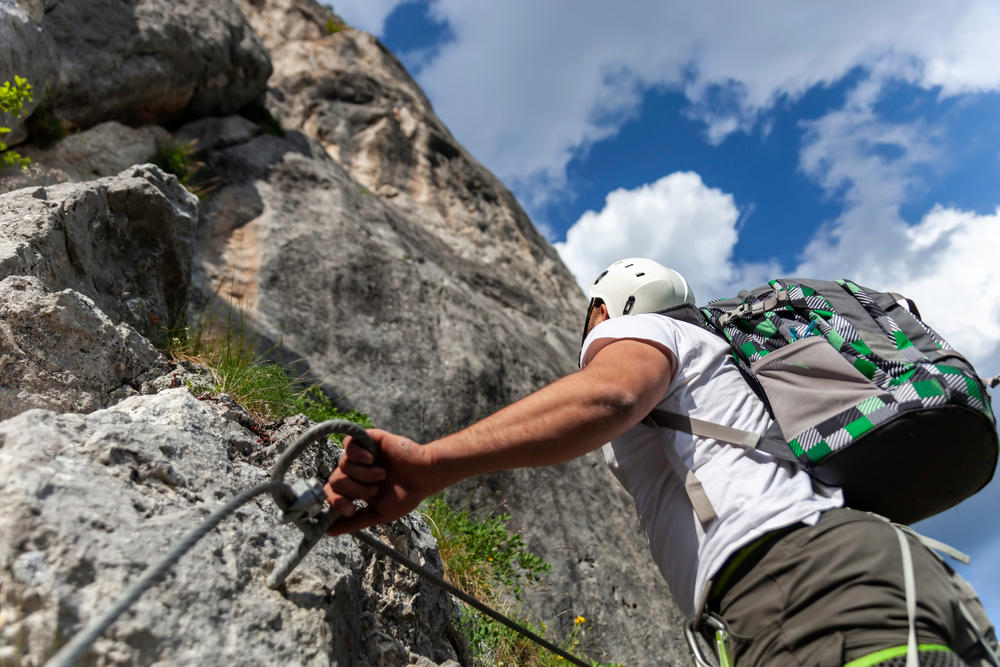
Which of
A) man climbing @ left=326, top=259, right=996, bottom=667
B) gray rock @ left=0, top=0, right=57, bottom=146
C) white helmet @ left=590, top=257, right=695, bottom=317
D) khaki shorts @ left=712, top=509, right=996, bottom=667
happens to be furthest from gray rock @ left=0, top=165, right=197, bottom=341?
khaki shorts @ left=712, top=509, right=996, bottom=667

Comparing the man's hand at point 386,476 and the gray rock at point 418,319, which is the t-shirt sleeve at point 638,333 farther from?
the gray rock at point 418,319

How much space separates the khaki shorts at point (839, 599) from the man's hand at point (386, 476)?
964 mm

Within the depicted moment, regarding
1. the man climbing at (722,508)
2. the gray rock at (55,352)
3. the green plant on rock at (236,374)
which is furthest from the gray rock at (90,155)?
the man climbing at (722,508)

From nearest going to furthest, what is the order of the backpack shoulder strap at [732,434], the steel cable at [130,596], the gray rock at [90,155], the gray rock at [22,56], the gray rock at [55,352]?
the steel cable at [130,596] → the backpack shoulder strap at [732,434] → the gray rock at [55,352] → the gray rock at [22,56] → the gray rock at [90,155]

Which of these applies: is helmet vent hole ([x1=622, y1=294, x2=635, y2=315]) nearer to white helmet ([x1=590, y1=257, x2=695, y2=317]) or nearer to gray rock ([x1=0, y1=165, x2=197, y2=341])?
white helmet ([x1=590, y1=257, x2=695, y2=317])

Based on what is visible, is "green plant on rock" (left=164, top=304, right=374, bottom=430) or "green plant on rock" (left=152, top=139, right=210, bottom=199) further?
"green plant on rock" (left=152, top=139, right=210, bottom=199)

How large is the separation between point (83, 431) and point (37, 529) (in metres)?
0.42

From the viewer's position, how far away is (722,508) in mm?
1928

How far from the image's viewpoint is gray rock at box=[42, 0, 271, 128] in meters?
7.04

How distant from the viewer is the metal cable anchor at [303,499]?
5.50ft

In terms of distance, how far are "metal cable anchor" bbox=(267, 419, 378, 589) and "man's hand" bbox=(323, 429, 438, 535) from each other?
0.03 m

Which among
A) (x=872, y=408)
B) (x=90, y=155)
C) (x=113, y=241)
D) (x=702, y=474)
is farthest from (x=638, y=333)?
(x=90, y=155)

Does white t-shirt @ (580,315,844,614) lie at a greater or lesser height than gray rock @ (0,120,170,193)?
lesser

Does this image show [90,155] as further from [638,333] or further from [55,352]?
[638,333]
